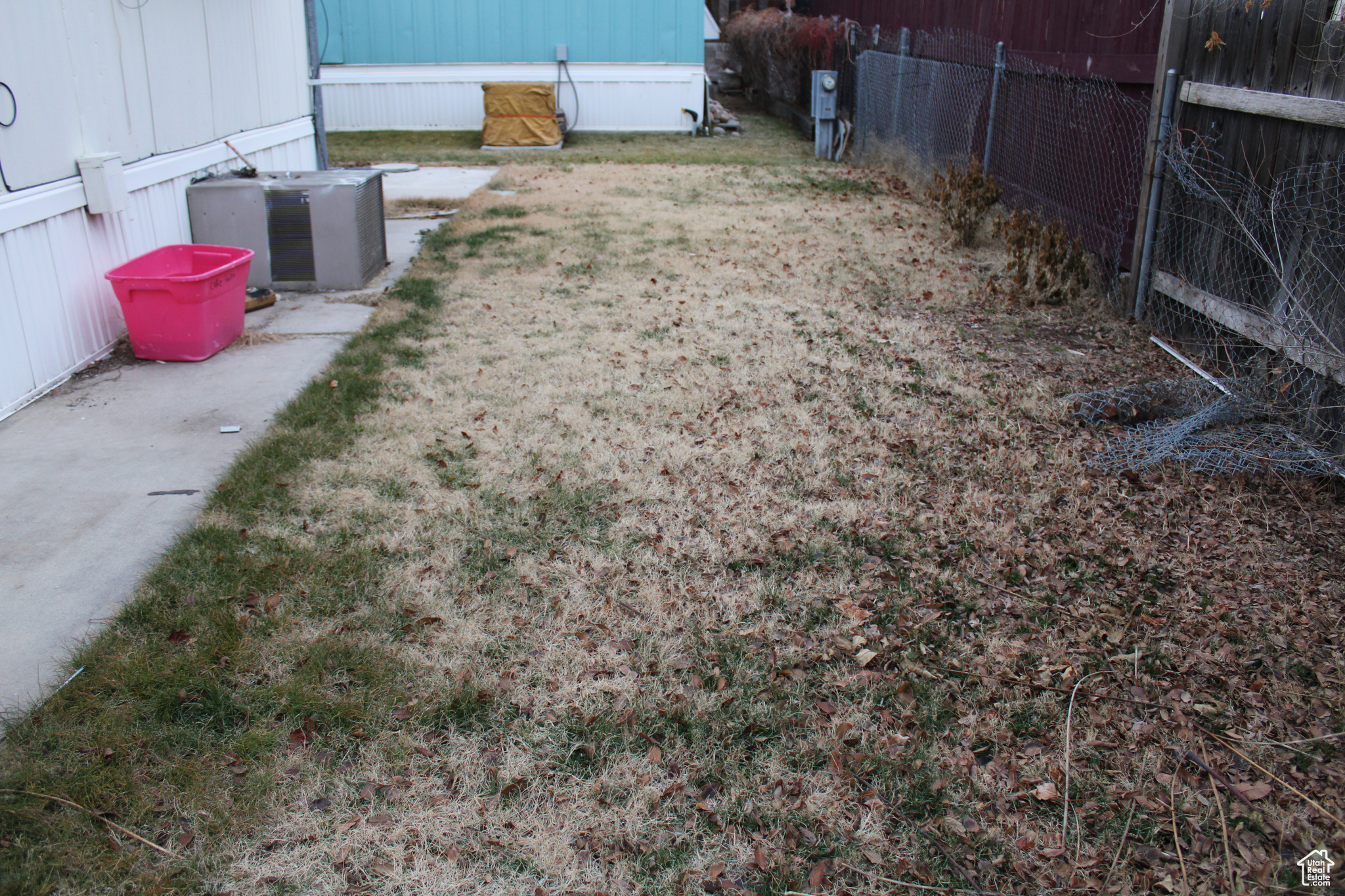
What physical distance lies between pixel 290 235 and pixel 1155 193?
5.74m

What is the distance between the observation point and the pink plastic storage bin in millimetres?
5242

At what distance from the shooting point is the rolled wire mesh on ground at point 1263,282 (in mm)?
4289

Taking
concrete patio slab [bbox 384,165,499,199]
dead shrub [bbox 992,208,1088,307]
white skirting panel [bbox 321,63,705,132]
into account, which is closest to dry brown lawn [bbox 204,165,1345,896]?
dead shrub [bbox 992,208,1088,307]

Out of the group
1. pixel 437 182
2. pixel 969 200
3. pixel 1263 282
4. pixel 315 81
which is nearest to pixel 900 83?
pixel 969 200

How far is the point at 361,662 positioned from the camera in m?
2.99

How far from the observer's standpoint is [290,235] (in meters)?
6.93

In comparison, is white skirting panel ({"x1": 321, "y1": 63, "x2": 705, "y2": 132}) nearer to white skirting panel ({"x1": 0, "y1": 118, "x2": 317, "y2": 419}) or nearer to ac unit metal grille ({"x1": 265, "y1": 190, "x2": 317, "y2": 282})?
ac unit metal grille ({"x1": 265, "y1": 190, "x2": 317, "y2": 282})

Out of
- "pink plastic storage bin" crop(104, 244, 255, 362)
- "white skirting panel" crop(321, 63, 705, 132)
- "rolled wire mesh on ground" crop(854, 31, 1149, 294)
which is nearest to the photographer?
"pink plastic storage bin" crop(104, 244, 255, 362)

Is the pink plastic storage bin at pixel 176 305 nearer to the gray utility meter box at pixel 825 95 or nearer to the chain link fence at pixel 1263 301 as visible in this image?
the chain link fence at pixel 1263 301

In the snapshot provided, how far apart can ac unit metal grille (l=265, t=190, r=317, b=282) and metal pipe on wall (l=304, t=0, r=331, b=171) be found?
2418mm

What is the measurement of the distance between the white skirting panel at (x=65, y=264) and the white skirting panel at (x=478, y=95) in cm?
1141

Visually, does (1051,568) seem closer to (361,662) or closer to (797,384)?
(797,384)

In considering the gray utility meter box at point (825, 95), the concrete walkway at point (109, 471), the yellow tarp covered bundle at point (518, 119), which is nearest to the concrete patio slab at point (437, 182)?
the yellow tarp covered bundle at point (518, 119)

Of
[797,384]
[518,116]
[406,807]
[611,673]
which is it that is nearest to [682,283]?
[797,384]
